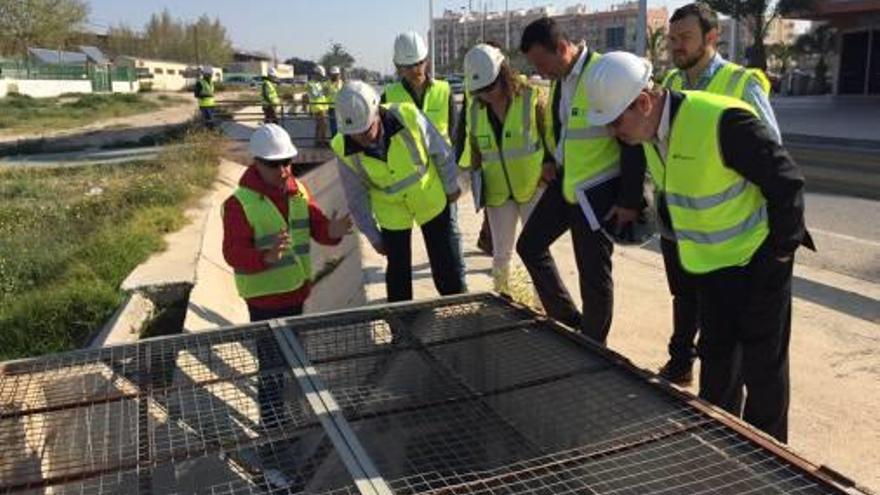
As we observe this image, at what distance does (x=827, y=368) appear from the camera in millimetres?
4492

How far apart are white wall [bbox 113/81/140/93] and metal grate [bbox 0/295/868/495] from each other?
193 ft

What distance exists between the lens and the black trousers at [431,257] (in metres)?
4.96

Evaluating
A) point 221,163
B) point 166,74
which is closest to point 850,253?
point 221,163

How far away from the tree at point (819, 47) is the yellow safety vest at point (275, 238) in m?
36.5

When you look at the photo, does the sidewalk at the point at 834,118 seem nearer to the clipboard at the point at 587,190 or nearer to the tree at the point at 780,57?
the clipboard at the point at 587,190

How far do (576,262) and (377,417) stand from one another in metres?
1.66

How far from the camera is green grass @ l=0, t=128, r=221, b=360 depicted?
655 centimetres

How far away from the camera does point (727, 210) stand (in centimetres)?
303

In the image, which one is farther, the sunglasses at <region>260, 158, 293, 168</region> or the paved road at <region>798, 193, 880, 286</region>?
the paved road at <region>798, 193, 880, 286</region>

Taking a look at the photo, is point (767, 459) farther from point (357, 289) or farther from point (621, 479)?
point (357, 289)

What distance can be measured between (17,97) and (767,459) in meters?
46.0

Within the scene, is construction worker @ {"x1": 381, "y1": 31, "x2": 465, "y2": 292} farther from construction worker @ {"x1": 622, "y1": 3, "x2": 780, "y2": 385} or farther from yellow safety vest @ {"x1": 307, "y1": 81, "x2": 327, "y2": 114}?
yellow safety vest @ {"x1": 307, "y1": 81, "x2": 327, "y2": 114}

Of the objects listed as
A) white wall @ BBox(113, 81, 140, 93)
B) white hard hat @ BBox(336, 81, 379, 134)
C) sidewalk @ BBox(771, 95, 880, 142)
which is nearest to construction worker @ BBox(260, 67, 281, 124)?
sidewalk @ BBox(771, 95, 880, 142)

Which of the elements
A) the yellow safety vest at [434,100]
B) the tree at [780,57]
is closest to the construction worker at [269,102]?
the yellow safety vest at [434,100]
